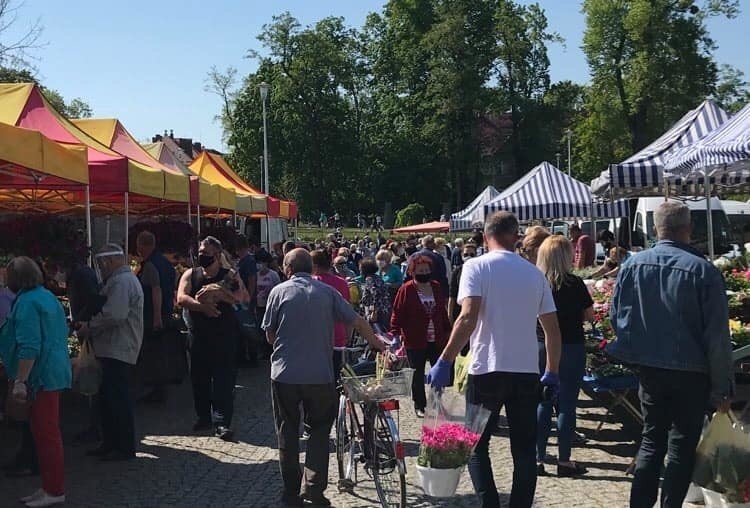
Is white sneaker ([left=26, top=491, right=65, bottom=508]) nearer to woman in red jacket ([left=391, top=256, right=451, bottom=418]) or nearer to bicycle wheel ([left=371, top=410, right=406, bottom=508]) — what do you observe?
bicycle wheel ([left=371, top=410, right=406, bottom=508])

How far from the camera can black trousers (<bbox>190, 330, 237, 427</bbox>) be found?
7625mm

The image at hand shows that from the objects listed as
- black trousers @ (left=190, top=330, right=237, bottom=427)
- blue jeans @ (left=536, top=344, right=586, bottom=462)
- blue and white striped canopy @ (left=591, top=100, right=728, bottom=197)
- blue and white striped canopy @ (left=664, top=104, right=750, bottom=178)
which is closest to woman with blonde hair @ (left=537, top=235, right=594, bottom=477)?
blue jeans @ (left=536, top=344, right=586, bottom=462)

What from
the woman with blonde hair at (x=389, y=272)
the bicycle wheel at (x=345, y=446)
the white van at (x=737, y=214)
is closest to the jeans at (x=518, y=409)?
the bicycle wheel at (x=345, y=446)

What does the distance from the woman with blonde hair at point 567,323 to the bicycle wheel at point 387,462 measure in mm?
1442

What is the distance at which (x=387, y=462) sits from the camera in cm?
550

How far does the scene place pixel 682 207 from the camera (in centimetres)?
479

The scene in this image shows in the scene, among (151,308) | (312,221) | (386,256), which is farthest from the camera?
(312,221)

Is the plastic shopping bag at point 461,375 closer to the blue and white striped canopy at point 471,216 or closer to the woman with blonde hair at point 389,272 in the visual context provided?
the woman with blonde hair at point 389,272

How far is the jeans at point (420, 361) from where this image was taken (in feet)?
27.2

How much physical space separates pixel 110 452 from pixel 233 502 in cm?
172

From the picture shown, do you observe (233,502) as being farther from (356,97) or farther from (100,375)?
(356,97)

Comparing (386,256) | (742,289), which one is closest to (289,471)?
(742,289)

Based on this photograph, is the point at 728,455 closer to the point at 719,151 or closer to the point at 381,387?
the point at 381,387

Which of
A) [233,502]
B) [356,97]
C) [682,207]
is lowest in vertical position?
[233,502]
